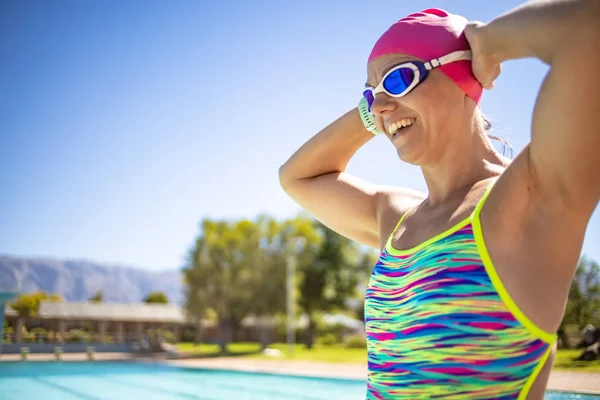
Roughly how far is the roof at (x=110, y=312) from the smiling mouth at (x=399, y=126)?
103 ft

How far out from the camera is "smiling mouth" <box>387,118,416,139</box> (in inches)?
41.7

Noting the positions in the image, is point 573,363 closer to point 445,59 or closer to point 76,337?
point 445,59

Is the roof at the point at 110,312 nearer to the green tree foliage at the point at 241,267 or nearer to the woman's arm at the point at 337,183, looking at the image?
the green tree foliage at the point at 241,267

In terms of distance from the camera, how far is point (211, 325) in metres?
47.9

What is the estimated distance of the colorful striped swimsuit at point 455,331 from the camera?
0.82 m

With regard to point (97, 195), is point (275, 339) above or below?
below

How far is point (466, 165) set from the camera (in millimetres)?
1068

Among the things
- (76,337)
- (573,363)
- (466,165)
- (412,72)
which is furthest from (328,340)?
(412,72)

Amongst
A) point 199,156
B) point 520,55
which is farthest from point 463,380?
point 199,156

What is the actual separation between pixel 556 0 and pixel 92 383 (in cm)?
1593

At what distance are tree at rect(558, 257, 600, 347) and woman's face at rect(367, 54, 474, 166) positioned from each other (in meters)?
14.0

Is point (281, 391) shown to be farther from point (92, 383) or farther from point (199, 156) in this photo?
point (199, 156)

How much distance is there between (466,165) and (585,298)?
14377 mm

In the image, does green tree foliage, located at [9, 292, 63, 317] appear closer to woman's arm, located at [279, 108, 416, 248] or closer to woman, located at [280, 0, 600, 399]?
woman's arm, located at [279, 108, 416, 248]
